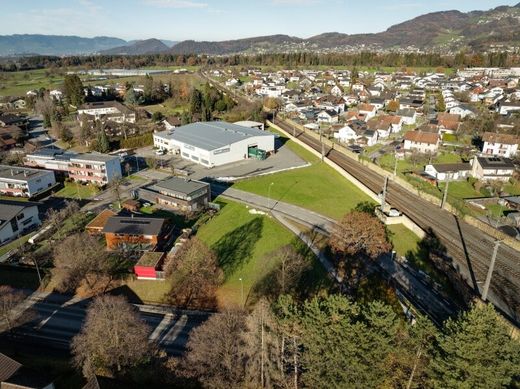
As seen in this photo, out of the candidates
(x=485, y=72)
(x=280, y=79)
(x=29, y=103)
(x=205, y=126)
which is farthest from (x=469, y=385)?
(x=485, y=72)

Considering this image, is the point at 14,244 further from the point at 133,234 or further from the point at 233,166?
the point at 233,166

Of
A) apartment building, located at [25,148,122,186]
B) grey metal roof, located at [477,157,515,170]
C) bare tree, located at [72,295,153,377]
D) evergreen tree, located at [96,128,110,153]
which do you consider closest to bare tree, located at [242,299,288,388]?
bare tree, located at [72,295,153,377]

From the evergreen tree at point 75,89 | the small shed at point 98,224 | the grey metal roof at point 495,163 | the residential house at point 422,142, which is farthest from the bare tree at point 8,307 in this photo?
the evergreen tree at point 75,89

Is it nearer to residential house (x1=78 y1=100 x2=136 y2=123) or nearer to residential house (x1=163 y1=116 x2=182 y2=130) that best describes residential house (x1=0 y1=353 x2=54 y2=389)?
residential house (x1=163 y1=116 x2=182 y2=130)

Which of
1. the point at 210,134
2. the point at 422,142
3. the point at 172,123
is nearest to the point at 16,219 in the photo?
the point at 210,134

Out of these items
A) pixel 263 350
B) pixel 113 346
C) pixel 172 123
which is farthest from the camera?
pixel 172 123

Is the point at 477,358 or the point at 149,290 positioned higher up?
the point at 477,358
